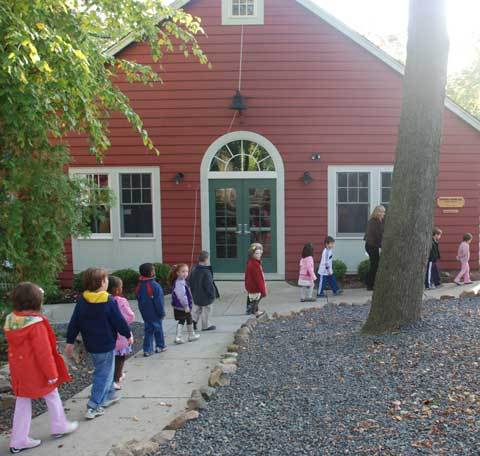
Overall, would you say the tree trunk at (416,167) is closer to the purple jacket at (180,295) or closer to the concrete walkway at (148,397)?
the concrete walkway at (148,397)

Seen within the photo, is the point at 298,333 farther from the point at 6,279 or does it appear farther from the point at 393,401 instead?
the point at 6,279

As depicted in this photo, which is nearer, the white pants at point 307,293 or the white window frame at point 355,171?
the white pants at point 307,293

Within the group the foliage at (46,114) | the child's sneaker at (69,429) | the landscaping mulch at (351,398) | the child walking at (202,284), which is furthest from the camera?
the child walking at (202,284)

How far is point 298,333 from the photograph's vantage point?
6.88 m

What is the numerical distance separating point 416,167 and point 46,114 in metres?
4.45

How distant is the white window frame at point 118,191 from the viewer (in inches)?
491

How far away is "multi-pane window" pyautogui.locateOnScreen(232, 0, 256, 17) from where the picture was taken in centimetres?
1216

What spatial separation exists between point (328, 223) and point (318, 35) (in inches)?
172

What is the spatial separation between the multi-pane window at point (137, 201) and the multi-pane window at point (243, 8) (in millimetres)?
4346

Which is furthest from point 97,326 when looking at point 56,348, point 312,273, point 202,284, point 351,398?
point 312,273

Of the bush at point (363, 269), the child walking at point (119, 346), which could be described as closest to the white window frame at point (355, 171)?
→ the bush at point (363, 269)

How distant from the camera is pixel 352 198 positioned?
12.4m

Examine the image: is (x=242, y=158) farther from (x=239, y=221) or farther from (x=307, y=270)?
(x=307, y=270)

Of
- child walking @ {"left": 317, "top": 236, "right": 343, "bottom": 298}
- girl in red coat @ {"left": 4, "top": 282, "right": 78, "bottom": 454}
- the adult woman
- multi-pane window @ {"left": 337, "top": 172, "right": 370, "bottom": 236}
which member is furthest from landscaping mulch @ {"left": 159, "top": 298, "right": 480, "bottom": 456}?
multi-pane window @ {"left": 337, "top": 172, "right": 370, "bottom": 236}
